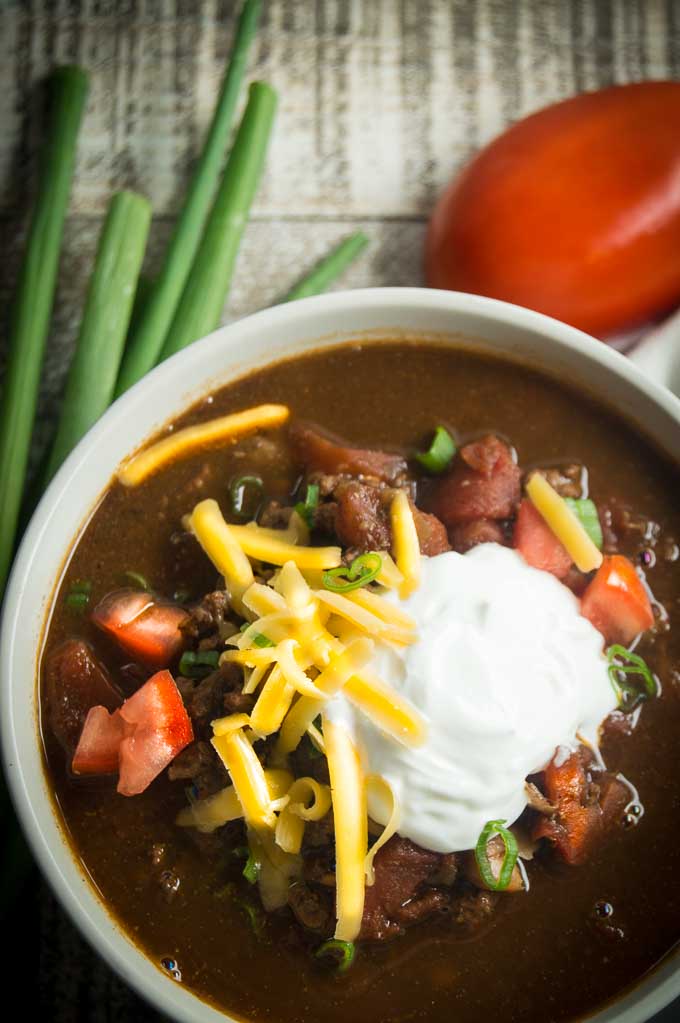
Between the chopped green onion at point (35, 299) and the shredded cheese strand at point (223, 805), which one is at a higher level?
the chopped green onion at point (35, 299)

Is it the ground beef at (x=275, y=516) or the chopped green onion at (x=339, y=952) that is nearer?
the chopped green onion at (x=339, y=952)

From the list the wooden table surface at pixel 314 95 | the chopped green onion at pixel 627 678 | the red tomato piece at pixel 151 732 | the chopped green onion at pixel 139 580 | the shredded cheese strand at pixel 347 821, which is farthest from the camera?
the wooden table surface at pixel 314 95

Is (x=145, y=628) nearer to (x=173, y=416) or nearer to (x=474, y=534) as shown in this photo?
(x=173, y=416)

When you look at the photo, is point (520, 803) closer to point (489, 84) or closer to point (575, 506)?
point (575, 506)

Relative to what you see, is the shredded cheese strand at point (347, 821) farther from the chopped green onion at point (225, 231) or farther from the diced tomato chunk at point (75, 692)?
the chopped green onion at point (225, 231)

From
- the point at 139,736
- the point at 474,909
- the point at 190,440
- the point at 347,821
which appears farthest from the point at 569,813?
the point at 190,440

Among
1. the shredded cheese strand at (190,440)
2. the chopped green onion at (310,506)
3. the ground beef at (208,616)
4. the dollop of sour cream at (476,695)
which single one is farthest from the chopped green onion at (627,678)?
the shredded cheese strand at (190,440)
